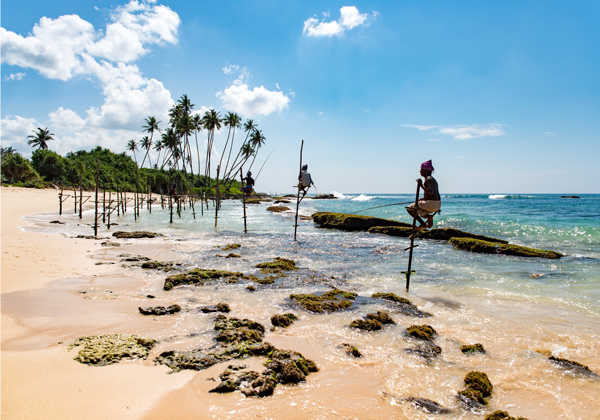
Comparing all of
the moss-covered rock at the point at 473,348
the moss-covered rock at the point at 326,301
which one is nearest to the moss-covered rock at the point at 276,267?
the moss-covered rock at the point at 326,301

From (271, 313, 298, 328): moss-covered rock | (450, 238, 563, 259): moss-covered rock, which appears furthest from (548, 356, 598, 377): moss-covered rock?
(450, 238, 563, 259): moss-covered rock

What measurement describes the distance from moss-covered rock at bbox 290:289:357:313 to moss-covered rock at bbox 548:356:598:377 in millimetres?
3568

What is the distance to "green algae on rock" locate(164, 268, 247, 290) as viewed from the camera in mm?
7951

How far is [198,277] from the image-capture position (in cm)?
850

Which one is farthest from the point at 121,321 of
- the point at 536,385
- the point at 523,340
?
the point at 523,340

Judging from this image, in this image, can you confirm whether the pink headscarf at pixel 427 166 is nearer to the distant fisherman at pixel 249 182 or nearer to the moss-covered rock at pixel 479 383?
the moss-covered rock at pixel 479 383

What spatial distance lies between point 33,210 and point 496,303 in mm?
33349

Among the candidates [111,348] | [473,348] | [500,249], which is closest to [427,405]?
[473,348]

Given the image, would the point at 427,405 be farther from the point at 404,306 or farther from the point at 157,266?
the point at 157,266

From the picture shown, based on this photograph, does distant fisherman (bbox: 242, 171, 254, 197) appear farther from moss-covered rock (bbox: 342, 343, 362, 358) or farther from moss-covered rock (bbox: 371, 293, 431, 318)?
moss-covered rock (bbox: 342, 343, 362, 358)

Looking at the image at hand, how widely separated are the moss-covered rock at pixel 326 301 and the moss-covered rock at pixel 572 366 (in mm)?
3568

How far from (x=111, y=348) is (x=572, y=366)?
655cm

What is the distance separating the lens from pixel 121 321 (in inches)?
208

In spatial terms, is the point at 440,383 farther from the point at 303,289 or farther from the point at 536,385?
the point at 303,289
